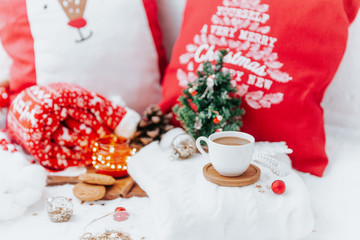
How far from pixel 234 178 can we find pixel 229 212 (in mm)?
83

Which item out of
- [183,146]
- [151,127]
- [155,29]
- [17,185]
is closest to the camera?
[17,185]

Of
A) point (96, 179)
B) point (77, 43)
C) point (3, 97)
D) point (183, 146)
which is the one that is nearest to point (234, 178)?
point (183, 146)

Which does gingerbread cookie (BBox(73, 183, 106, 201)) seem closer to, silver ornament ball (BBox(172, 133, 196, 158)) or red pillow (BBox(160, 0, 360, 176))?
silver ornament ball (BBox(172, 133, 196, 158))

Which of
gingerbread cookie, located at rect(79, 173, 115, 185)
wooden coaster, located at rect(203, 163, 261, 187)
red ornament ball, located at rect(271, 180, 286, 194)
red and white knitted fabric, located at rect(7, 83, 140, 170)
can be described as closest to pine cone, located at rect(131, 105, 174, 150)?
red and white knitted fabric, located at rect(7, 83, 140, 170)

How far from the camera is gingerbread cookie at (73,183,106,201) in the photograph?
808mm

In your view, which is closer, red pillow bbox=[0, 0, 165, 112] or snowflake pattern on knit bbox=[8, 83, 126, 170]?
snowflake pattern on knit bbox=[8, 83, 126, 170]

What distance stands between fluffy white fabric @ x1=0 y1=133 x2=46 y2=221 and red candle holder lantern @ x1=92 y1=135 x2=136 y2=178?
0.52 ft

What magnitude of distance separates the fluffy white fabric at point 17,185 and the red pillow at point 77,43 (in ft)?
1.04

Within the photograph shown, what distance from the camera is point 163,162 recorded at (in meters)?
0.87

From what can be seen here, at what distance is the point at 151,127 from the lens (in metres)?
1.05

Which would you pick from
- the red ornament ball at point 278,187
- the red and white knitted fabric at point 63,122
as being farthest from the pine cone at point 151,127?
the red ornament ball at point 278,187

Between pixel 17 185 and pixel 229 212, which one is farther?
pixel 17 185

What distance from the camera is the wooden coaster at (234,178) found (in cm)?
72

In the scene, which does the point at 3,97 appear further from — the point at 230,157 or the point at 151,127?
the point at 230,157
